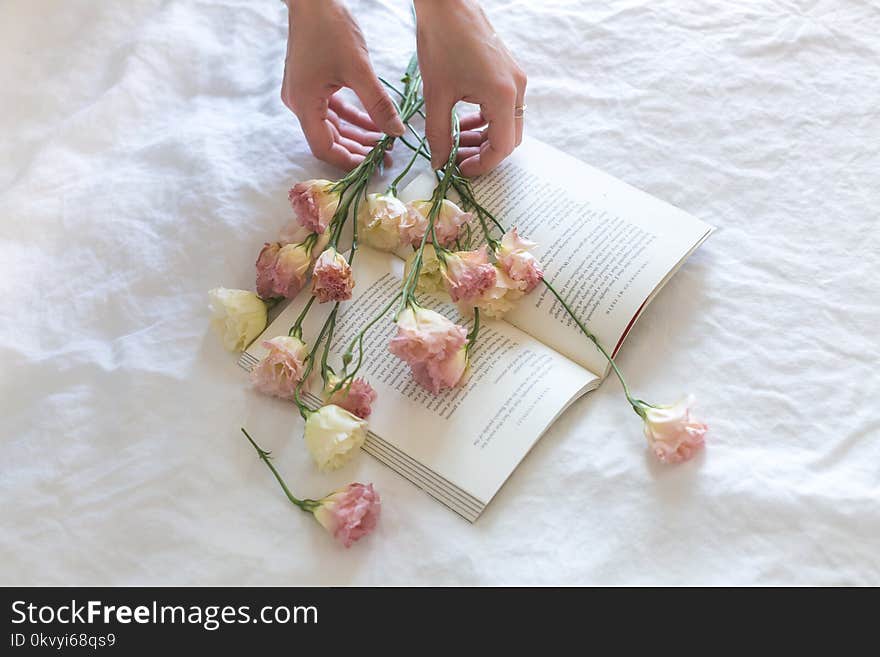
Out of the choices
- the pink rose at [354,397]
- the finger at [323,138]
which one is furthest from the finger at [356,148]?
the pink rose at [354,397]

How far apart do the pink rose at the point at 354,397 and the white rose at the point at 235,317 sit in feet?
0.39

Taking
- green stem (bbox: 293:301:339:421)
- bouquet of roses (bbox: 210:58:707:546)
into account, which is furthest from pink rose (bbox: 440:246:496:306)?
green stem (bbox: 293:301:339:421)

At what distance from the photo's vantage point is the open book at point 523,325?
27.3 inches

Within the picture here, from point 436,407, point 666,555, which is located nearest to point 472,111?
point 436,407

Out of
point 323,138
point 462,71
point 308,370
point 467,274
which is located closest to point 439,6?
point 462,71

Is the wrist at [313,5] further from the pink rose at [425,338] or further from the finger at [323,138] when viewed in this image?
the pink rose at [425,338]

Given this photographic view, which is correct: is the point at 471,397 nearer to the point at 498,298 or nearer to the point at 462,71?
the point at 498,298

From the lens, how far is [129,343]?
77cm

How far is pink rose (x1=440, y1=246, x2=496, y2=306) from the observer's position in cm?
72

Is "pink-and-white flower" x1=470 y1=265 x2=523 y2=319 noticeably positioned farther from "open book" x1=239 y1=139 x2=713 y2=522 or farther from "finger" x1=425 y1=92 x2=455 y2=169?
"finger" x1=425 y1=92 x2=455 y2=169

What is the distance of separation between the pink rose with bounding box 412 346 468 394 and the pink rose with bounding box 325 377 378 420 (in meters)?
0.05
